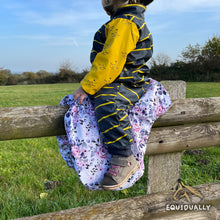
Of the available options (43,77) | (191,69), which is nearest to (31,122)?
(191,69)

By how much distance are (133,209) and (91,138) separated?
2.09 feet

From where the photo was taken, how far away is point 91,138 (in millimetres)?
2025

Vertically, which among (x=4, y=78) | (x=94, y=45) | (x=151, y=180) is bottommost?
(x=151, y=180)

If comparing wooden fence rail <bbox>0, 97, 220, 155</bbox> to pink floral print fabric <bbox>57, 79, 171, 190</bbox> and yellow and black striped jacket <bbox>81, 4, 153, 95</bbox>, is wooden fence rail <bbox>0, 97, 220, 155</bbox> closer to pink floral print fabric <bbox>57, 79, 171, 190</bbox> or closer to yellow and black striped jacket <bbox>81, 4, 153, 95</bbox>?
pink floral print fabric <bbox>57, 79, 171, 190</bbox>

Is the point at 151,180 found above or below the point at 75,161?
below

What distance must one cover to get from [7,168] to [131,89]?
2836 mm

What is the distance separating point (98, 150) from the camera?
2.05 meters

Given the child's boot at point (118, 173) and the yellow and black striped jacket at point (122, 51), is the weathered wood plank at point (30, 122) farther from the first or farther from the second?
the child's boot at point (118, 173)

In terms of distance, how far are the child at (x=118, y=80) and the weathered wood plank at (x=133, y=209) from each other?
0.60ft

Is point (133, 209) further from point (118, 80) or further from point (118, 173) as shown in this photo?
point (118, 80)

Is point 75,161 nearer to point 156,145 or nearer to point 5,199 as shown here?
point 156,145

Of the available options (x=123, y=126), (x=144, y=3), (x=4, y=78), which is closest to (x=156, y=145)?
(x=123, y=126)

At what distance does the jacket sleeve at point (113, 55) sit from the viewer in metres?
1.84

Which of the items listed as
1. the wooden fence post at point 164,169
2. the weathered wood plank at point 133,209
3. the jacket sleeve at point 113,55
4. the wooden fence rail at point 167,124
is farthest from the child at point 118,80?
the wooden fence post at point 164,169
